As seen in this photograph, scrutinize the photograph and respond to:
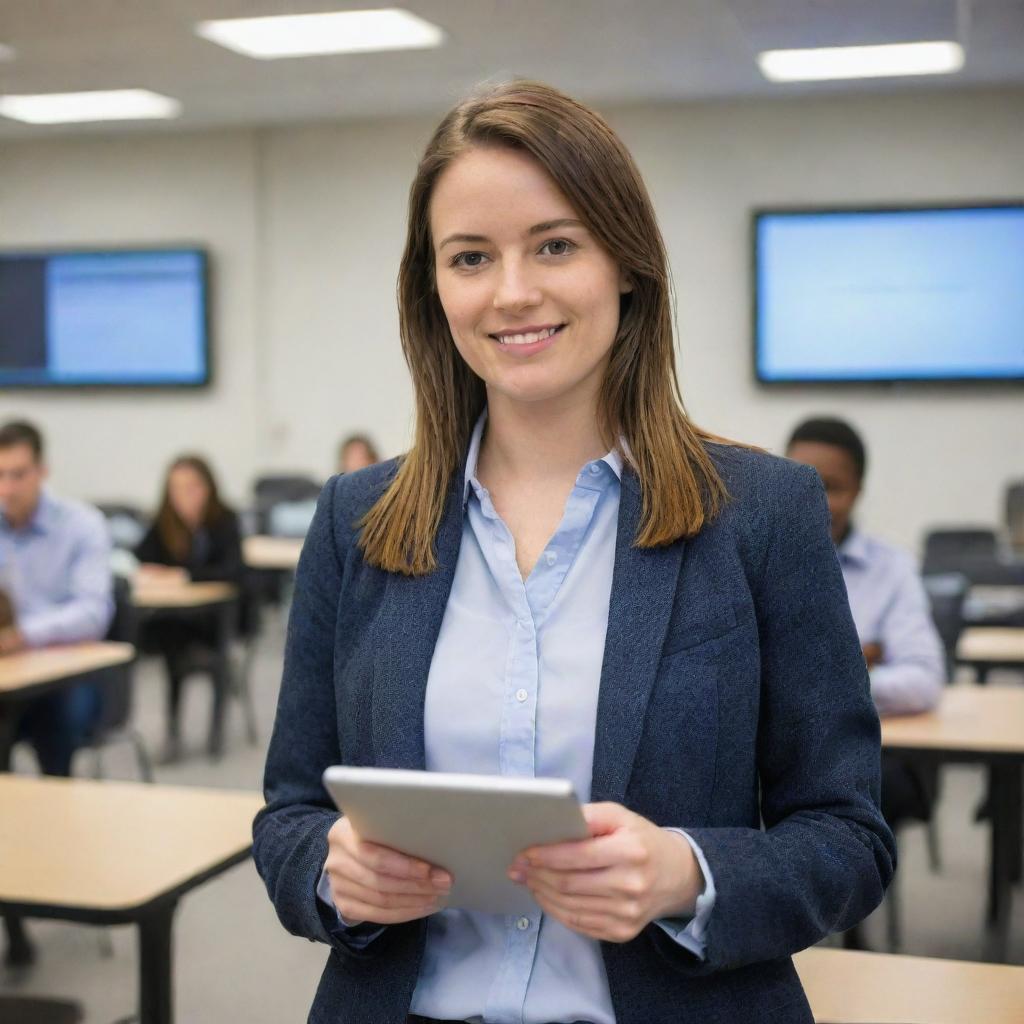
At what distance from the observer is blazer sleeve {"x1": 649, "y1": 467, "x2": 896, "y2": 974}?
119cm

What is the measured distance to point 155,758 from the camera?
5996 mm

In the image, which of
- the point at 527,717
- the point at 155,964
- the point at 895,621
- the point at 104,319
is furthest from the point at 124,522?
the point at 527,717

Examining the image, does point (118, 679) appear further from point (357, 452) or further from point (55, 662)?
point (357, 452)

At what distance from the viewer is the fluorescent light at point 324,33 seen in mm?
6582

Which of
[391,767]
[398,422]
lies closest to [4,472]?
[391,767]

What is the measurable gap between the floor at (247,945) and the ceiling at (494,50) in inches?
138

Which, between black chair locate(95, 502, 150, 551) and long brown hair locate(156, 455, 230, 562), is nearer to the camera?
long brown hair locate(156, 455, 230, 562)

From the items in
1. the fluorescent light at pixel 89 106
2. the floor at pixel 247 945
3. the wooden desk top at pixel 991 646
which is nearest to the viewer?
the floor at pixel 247 945

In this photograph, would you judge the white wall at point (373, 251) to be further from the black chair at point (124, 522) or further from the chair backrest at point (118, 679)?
the chair backrest at point (118, 679)

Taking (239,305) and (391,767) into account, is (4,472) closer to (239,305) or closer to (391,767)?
(391,767)

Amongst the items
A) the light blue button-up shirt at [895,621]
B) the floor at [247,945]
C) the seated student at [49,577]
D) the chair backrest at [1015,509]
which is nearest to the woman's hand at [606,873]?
the floor at [247,945]

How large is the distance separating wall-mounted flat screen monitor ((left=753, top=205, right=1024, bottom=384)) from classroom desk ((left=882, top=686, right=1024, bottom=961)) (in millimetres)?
4901

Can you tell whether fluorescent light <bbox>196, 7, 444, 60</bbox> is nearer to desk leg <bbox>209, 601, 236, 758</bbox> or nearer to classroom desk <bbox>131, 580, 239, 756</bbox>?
classroom desk <bbox>131, 580, 239, 756</bbox>

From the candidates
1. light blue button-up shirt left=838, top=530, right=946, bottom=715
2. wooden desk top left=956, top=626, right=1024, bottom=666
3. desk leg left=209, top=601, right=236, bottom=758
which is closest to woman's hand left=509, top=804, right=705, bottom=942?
light blue button-up shirt left=838, top=530, right=946, bottom=715
